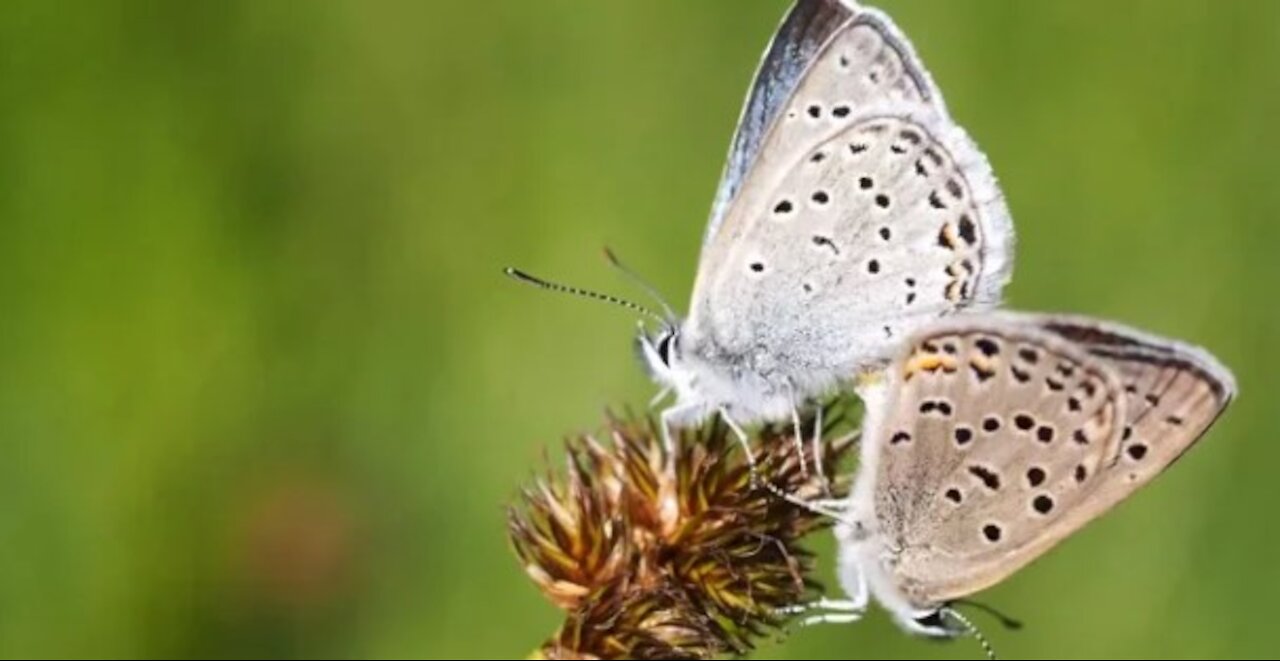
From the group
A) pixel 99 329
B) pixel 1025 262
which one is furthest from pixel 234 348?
pixel 1025 262

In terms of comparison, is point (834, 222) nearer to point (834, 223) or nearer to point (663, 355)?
point (834, 223)

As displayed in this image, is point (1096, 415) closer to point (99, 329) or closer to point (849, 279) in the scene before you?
point (849, 279)

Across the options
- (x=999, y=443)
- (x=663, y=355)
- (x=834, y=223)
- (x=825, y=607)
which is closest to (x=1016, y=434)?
(x=999, y=443)

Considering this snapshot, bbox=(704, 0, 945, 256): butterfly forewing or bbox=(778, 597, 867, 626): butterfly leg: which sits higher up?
bbox=(704, 0, 945, 256): butterfly forewing

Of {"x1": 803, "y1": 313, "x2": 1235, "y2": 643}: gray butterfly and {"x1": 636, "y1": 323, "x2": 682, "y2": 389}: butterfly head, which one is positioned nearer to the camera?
{"x1": 803, "y1": 313, "x2": 1235, "y2": 643}: gray butterfly

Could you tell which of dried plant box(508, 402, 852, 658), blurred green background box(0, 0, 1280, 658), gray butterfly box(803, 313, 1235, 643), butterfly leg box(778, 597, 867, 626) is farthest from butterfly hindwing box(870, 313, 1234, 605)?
blurred green background box(0, 0, 1280, 658)

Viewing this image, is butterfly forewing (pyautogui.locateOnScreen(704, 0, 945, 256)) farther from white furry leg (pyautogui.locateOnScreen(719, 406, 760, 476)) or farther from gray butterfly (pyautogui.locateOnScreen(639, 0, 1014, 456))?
white furry leg (pyautogui.locateOnScreen(719, 406, 760, 476))
